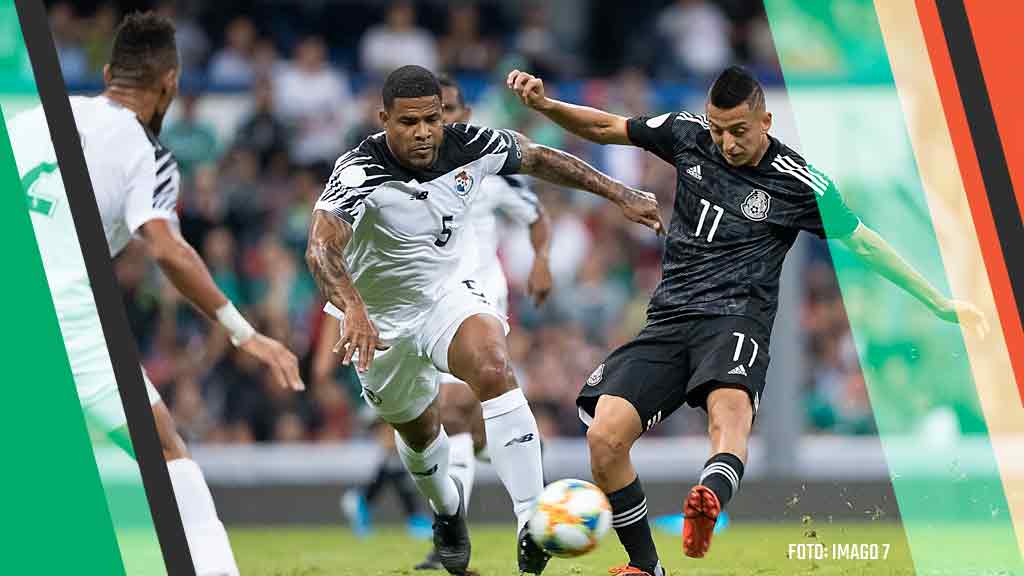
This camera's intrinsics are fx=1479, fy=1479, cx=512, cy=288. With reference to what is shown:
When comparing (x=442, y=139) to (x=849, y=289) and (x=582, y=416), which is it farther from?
(x=849, y=289)

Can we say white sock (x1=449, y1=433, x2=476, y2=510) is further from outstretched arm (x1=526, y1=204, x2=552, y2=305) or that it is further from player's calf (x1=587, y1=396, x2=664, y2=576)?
player's calf (x1=587, y1=396, x2=664, y2=576)

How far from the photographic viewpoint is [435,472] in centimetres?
789

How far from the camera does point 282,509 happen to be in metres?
13.2

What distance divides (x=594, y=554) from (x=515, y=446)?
1.47 metres

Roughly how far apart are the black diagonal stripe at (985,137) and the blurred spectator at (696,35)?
1200 centimetres

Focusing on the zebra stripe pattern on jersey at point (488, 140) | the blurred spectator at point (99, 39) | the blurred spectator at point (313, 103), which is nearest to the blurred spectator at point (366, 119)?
the blurred spectator at point (313, 103)

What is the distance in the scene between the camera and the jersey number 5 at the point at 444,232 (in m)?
7.43

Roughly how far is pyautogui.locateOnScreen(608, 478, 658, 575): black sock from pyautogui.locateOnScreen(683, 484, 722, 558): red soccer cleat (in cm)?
67

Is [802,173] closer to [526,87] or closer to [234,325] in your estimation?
[526,87]

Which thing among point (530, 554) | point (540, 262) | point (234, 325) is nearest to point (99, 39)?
point (540, 262)

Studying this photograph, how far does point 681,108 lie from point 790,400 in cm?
375

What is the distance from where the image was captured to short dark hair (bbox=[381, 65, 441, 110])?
6895 millimetres

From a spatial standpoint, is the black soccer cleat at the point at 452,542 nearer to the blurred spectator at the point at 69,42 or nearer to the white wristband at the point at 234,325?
the white wristband at the point at 234,325

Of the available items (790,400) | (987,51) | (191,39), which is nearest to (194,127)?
(191,39)
